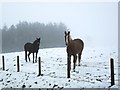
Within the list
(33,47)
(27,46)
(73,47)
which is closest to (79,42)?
(73,47)

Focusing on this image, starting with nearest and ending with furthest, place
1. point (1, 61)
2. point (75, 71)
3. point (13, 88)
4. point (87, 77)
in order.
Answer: point (13, 88) < point (87, 77) < point (75, 71) < point (1, 61)

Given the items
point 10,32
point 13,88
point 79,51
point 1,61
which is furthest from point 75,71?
point 10,32

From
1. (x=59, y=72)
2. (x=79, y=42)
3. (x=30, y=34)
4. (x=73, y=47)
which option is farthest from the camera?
(x=30, y=34)

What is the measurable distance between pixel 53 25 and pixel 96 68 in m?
4.18

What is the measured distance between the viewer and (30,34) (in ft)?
54.9

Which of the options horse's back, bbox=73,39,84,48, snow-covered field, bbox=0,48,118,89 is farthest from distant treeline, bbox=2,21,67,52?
horse's back, bbox=73,39,84,48

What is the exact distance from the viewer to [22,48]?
1727 centimetres

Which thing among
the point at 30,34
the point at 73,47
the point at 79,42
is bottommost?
the point at 73,47

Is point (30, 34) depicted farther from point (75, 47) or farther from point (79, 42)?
point (75, 47)

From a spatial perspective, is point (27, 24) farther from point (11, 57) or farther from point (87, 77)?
point (87, 77)

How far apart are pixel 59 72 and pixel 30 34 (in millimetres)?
4848

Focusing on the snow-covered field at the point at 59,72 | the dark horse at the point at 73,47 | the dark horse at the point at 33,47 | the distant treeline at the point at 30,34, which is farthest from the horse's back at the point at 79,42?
the dark horse at the point at 33,47

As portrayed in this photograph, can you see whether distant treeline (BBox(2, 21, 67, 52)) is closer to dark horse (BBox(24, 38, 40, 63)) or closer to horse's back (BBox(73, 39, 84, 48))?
dark horse (BBox(24, 38, 40, 63))

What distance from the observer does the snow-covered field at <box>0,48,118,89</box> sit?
34.9 ft
